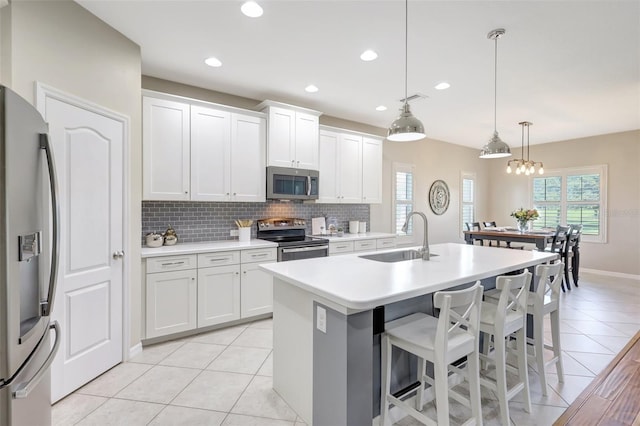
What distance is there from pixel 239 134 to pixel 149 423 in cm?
286

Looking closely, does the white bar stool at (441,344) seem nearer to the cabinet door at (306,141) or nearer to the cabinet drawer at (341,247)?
the cabinet drawer at (341,247)

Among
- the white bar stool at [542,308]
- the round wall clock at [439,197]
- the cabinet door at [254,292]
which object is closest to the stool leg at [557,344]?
the white bar stool at [542,308]

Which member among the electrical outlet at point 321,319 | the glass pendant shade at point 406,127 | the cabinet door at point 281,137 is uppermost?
the cabinet door at point 281,137

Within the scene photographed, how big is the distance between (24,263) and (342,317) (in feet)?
4.49

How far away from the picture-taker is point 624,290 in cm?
498

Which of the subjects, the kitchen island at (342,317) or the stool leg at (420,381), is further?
the stool leg at (420,381)

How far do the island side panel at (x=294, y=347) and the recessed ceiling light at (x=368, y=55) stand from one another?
2.24 metres

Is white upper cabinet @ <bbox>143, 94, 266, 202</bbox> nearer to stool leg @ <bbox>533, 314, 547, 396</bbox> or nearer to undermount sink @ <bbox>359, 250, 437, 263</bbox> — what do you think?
undermount sink @ <bbox>359, 250, 437, 263</bbox>

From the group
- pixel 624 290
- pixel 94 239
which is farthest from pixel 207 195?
pixel 624 290

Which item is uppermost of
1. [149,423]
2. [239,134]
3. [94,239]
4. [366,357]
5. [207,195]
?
[239,134]

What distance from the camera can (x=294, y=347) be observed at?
1996 mm

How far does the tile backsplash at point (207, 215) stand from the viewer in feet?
11.4

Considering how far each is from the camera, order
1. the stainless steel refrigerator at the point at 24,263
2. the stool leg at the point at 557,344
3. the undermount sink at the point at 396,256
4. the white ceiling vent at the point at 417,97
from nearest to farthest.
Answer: the stainless steel refrigerator at the point at 24,263 < the stool leg at the point at 557,344 < the undermount sink at the point at 396,256 < the white ceiling vent at the point at 417,97

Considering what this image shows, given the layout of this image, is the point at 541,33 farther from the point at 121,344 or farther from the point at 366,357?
the point at 121,344
